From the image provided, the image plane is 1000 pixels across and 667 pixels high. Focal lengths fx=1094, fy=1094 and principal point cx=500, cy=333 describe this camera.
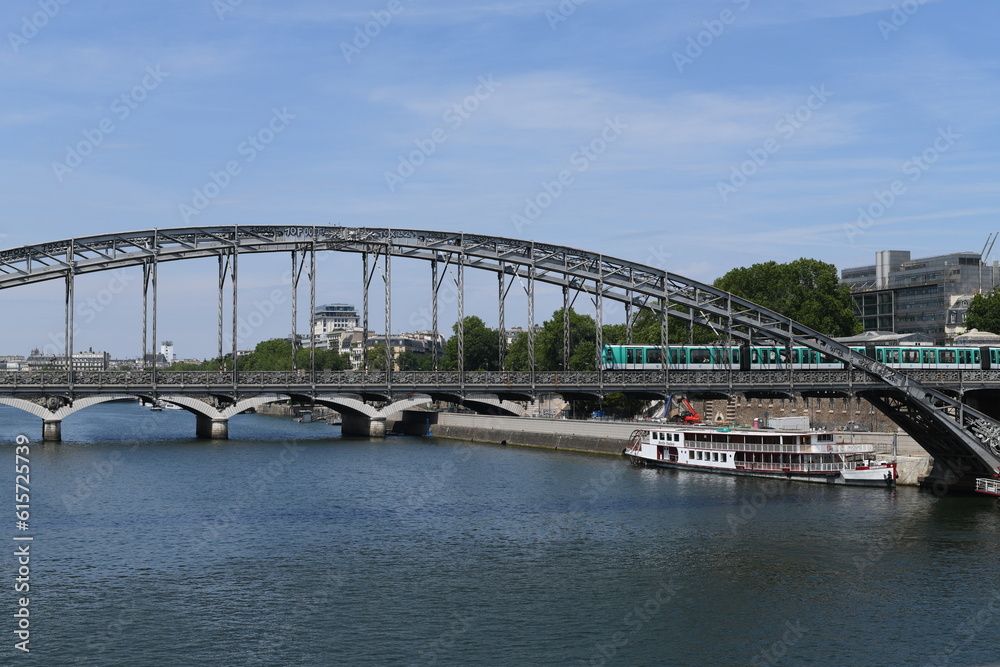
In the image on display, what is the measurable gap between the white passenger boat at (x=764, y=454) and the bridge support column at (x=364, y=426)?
A: 3317 cm

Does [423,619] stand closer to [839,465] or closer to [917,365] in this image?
[839,465]

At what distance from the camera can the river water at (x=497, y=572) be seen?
28656 millimetres

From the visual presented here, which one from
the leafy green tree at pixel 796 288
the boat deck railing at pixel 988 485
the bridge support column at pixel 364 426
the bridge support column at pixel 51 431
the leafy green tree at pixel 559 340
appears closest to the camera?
the boat deck railing at pixel 988 485

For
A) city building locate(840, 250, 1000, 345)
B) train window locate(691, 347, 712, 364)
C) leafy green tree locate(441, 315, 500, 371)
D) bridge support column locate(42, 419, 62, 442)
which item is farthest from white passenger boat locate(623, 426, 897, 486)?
city building locate(840, 250, 1000, 345)

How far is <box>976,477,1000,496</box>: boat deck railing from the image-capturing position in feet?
173

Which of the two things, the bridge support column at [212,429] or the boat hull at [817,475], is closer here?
the boat hull at [817,475]

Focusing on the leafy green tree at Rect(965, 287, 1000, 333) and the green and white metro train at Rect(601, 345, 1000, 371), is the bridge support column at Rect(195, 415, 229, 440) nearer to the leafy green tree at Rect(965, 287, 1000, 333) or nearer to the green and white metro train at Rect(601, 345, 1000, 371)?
the green and white metro train at Rect(601, 345, 1000, 371)

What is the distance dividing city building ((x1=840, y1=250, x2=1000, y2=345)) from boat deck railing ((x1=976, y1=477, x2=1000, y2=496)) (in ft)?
354

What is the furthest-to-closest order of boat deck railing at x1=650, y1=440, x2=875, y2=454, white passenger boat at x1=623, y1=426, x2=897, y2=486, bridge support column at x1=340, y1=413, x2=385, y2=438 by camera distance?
bridge support column at x1=340, y1=413, x2=385, y2=438, boat deck railing at x1=650, y1=440, x2=875, y2=454, white passenger boat at x1=623, y1=426, x2=897, y2=486

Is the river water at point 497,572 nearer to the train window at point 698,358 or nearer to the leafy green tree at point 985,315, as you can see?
the train window at point 698,358

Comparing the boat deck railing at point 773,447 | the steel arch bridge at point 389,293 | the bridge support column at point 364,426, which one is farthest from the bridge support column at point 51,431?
the boat deck railing at point 773,447

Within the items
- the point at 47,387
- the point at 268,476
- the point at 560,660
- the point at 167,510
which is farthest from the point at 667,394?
the point at 560,660

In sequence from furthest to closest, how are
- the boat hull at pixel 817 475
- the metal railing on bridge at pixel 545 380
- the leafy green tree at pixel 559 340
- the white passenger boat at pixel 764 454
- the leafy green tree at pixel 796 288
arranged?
1. the leafy green tree at pixel 559 340
2. the leafy green tree at pixel 796 288
3. the metal railing on bridge at pixel 545 380
4. the white passenger boat at pixel 764 454
5. the boat hull at pixel 817 475

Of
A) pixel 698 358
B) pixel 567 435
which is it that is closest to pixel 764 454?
pixel 567 435
